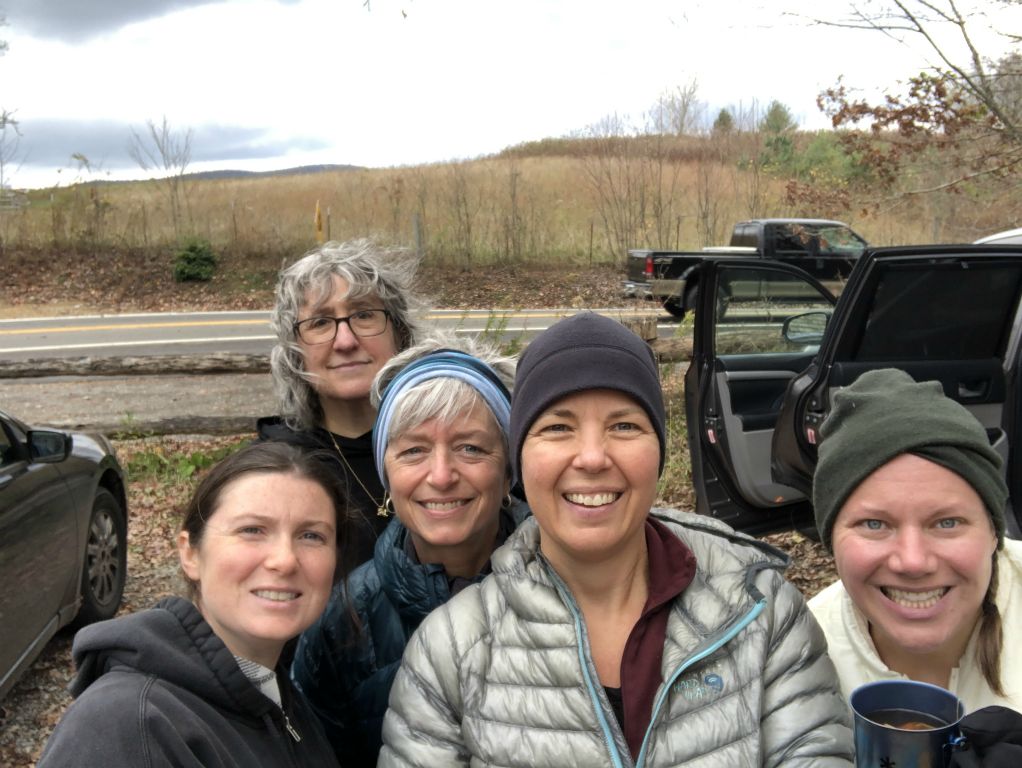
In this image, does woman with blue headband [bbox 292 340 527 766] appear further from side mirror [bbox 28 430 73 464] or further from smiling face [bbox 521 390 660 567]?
side mirror [bbox 28 430 73 464]

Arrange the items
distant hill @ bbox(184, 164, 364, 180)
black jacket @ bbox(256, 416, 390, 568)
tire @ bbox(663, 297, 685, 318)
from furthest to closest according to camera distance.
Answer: distant hill @ bbox(184, 164, 364, 180) → tire @ bbox(663, 297, 685, 318) → black jacket @ bbox(256, 416, 390, 568)

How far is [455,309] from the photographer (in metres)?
17.8

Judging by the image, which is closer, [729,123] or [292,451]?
[292,451]

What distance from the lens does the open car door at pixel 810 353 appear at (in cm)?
406

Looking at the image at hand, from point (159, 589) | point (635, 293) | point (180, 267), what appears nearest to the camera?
point (159, 589)

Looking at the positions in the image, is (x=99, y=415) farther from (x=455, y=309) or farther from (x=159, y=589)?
(x=455, y=309)

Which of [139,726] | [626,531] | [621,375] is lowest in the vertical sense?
[139,726]

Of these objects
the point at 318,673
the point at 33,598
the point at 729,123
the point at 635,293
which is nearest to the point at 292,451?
the point at 318,673

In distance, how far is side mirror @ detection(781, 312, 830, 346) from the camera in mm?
5469

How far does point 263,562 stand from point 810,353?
4532 millimetres

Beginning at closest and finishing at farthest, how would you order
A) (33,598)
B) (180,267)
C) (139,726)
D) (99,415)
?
(139,726) → (33,598) → (99,415) → (180,267)

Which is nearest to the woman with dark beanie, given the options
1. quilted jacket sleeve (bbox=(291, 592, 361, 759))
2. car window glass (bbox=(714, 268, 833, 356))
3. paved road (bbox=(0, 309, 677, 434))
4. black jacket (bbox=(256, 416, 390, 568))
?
quilted jacket sleeve (bbox=(291, 592, 361, 759))

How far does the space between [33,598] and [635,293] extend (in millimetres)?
12443

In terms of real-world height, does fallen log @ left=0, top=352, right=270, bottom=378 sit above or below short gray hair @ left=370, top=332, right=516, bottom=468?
below
